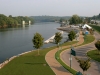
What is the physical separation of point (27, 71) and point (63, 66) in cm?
443

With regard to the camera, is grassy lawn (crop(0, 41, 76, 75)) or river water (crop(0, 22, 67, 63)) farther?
river water (crop(0, 22, 67, 63))

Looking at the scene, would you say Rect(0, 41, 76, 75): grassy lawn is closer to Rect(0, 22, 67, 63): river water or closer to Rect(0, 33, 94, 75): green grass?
Rect(0, 33, 94, 75): green grass

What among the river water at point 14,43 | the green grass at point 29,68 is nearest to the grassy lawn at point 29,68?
the green grass at point 29,68

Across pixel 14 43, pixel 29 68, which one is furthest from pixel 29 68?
pixel 14 43

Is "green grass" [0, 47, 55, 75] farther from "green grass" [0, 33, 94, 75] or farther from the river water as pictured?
the river water

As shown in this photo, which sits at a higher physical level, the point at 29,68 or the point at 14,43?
the point at 29,68

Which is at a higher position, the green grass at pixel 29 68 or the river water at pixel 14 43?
the green grass at pixel 29 68

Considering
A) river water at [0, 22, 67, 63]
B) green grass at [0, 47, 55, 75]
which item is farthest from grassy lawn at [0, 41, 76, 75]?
river water at [0, 22, 67, 63]

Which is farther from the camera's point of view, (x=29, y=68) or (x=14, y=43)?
(x=14, y=43)

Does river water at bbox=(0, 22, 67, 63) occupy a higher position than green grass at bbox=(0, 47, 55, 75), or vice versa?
green grass at bbox=(0, 47, 55, 75)

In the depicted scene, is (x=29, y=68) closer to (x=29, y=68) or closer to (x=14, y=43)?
(x=29, y=68)

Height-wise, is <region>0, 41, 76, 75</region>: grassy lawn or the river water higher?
<region>0, 41, 76, 75</region>: grassy lawn

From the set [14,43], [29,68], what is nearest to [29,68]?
[29,68]

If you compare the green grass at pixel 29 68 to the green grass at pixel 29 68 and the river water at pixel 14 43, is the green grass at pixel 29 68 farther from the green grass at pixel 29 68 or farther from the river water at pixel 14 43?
the river water at pixel 14 43
